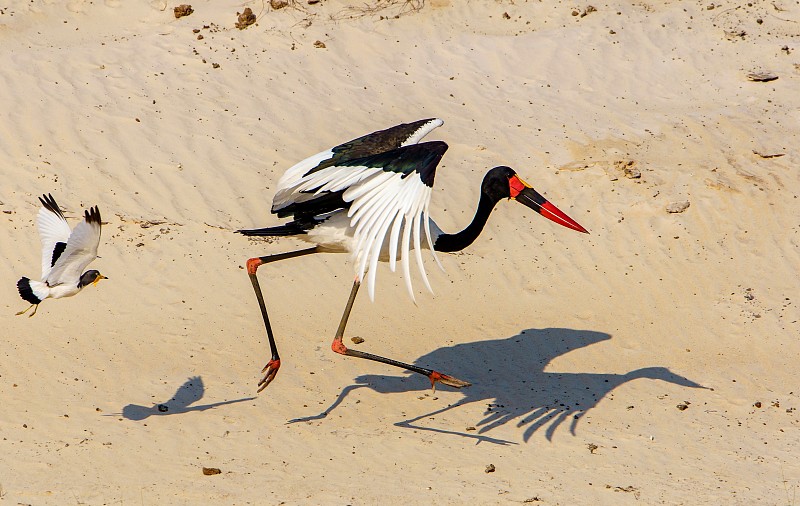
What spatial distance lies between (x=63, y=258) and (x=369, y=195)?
2154mm

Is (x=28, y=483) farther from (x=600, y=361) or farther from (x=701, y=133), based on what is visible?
(x=701, y=133)

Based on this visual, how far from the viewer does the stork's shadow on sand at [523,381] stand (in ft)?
23.6

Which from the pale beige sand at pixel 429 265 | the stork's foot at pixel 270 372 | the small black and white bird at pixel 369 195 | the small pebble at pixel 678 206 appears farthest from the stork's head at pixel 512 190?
the small pebble at pixel 678 206

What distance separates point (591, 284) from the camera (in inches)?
372

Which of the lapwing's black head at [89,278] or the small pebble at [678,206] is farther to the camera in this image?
the small pebble at [678,206]

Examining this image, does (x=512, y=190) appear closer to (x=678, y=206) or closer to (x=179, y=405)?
(x=179, y=405)

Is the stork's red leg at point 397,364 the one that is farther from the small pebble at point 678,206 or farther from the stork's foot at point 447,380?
the small pebble at point 678,206

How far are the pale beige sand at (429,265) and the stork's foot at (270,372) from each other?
0.19 metres

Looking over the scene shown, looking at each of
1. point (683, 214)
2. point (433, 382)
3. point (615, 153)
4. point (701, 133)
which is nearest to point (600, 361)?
point (433, 382)

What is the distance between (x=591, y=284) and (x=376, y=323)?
219 centimetres

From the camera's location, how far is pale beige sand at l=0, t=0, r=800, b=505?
252 inches

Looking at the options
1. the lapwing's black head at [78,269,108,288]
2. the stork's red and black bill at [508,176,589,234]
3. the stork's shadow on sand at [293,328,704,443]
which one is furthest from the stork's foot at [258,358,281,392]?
the stork's red and black bill at [508,176,589,234]

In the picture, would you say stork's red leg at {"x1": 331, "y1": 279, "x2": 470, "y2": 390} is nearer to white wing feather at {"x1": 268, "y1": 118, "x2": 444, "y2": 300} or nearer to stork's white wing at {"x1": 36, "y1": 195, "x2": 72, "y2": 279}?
white wing feather at {"x1": 268, "y1": 118, "x2": 444, "y2": 300}

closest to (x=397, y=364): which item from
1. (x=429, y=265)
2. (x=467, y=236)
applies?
(x=467, y=236)
